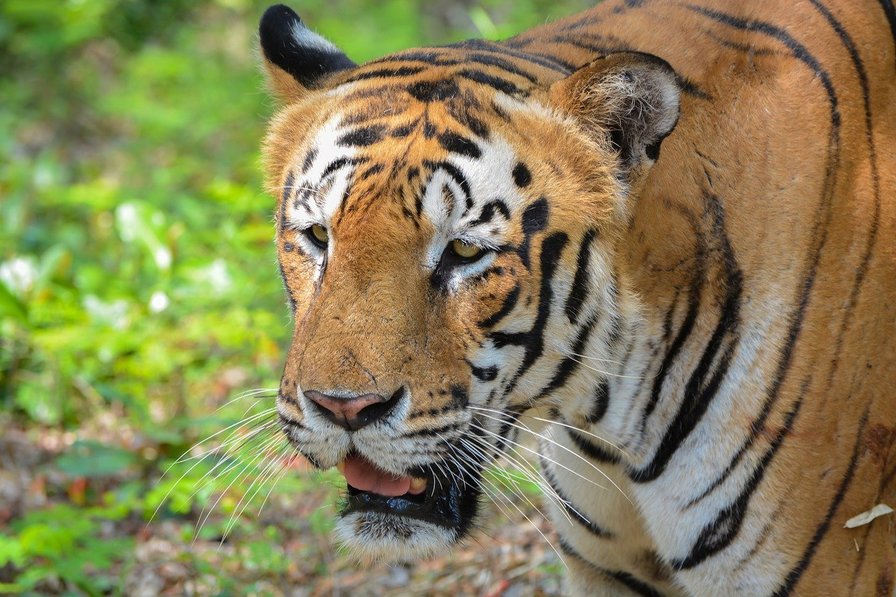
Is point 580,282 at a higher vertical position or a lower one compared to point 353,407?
higher

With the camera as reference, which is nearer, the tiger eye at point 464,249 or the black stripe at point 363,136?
the tiger eye at point 464,249

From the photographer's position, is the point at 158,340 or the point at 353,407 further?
the point at 158,340

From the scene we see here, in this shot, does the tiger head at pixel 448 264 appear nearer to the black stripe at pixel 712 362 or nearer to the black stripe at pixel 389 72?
the black stripe at pixel 389 72

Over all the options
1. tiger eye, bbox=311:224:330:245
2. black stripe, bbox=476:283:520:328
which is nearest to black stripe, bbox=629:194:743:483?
black stripe, bbox=476:283:520:328

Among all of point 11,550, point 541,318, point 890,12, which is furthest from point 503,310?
point 11,550

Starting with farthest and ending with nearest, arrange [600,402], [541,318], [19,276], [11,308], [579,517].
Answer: [19,276]
[11,308]
[579,517]
[600,402]
[541,318]

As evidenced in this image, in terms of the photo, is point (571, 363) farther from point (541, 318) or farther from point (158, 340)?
point (158, 340)

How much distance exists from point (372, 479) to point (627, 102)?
1.15 meters

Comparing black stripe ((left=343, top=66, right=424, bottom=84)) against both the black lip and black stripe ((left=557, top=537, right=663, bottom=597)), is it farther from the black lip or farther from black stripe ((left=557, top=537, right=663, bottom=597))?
black stripe ((left=557, top=537, right=663, bottom=597))

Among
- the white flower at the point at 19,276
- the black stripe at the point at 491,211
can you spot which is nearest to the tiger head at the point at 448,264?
the black stripe at the point at 491,211

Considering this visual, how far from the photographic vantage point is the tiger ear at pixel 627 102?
255cm

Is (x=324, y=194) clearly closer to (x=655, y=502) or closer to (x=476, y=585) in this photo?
(x=655, y=502)

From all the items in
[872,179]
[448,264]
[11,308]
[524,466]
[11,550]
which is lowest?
[11,550]

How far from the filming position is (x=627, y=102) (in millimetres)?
2627
